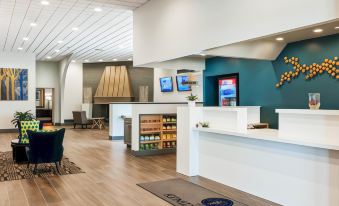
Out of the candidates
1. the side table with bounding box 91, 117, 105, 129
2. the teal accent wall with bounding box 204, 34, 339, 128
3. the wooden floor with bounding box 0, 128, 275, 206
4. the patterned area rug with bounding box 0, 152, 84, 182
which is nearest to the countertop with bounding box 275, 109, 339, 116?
the wooden floor with bounding box 0, 128, 275, 206

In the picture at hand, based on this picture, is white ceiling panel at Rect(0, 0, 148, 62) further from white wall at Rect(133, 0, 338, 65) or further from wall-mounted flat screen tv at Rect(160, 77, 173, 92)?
wall-mounted flat screen tv at Rect(160, 77, 173, 92)

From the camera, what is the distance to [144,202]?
4.51 m

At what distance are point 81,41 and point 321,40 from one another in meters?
8.19

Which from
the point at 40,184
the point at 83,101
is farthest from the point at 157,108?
the point at 83,101

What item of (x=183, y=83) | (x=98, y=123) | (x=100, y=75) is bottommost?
(x=98, y=123)

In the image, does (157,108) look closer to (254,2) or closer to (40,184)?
(40,184)

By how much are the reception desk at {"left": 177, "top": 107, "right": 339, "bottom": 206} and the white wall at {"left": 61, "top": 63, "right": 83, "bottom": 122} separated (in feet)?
43.0

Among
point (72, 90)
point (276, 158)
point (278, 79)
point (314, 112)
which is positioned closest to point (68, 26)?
point (278, 79)

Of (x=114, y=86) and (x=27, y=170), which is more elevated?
(x=114, y=86)

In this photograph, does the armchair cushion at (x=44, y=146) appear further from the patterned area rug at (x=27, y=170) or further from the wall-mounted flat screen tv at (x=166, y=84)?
the wall-mounted flat screen tv at (x=166, y=84)

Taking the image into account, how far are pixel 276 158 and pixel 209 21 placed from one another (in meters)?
2.39

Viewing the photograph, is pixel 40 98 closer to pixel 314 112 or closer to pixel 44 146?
pixel 44 146

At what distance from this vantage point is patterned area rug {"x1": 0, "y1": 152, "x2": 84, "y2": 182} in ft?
19.9

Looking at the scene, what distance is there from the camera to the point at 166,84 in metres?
11.7
